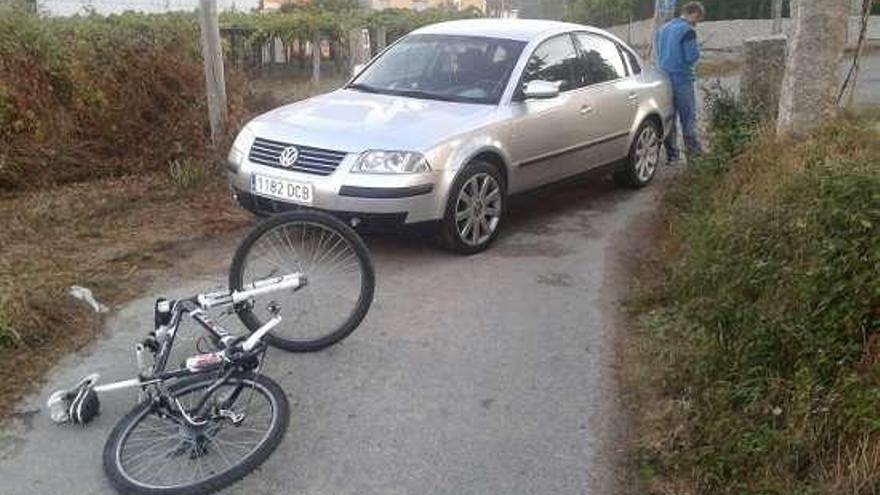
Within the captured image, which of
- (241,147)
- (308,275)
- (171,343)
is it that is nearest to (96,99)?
(241,147)

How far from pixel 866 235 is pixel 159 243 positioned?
4713 millimetres

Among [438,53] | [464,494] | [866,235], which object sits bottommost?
[464,494]

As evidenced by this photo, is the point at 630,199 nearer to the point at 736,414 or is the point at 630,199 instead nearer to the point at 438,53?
the point at 438,53

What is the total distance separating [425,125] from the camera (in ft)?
20.1

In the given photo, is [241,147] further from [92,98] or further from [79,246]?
[92,98]

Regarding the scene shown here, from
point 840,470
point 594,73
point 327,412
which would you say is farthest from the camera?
point 594,73

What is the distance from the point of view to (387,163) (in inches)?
228

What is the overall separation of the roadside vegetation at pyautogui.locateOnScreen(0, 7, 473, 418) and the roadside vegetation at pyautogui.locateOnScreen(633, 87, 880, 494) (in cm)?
321

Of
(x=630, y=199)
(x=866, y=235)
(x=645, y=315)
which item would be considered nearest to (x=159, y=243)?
(x=645, y=315)

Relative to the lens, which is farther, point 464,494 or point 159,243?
point 159,243

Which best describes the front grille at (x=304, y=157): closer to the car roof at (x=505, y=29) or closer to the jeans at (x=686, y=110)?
the car roof at (x=505, y=29)

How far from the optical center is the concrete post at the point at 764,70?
319 inches

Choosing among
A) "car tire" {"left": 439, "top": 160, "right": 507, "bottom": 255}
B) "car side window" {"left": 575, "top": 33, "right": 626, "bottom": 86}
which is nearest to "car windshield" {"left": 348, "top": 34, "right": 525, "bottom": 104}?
"car tire" {"left": 439, "top": 160, "right": 507, "bottom": 255}

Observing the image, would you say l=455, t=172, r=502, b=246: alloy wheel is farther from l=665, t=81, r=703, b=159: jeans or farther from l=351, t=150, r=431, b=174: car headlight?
l=665, t=81, r=703, b=159: jeans
